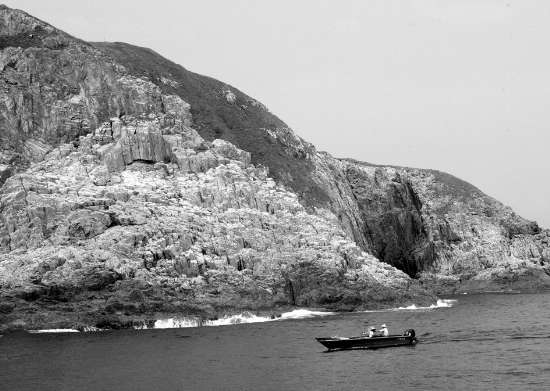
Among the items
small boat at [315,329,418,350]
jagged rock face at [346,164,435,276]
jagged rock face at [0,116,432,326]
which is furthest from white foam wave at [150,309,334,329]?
jagged rock face at [346,164,435,276]

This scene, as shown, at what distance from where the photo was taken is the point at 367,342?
67.1m

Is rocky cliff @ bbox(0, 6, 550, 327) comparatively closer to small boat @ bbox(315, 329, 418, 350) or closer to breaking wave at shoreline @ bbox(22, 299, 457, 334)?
breaking wave at shoreline @ bbox(22, 299, 457, 334)

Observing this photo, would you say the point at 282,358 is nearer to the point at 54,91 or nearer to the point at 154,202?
the point at 154,202

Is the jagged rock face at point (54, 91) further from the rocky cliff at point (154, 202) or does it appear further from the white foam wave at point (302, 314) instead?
the white foam wave at point (302, 314)

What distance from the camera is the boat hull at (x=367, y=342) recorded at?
65.6 m

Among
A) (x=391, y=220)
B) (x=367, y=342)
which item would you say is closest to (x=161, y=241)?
(x=367, y=342)

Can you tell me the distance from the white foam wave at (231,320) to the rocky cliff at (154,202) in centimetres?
126

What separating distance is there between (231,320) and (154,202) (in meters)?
21.6

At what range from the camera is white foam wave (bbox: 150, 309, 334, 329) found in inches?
3413

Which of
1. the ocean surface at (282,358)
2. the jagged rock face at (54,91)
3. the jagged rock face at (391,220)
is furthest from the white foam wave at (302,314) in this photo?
the jagged rock face at (391,220)

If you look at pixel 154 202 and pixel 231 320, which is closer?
pixel 231 320

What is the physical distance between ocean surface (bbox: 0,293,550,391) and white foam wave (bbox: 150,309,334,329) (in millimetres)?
900

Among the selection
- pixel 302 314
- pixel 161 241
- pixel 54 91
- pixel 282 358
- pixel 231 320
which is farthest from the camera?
pixel 54 91

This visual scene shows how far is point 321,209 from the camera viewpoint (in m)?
131
